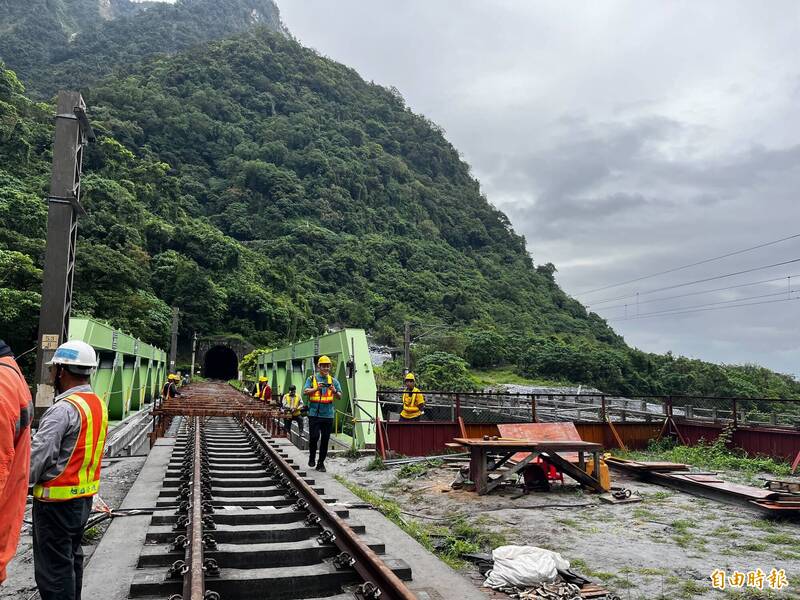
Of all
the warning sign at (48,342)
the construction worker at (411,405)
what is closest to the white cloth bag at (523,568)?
the warning sign at (48,342)

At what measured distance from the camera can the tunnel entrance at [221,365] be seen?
68.0 metres

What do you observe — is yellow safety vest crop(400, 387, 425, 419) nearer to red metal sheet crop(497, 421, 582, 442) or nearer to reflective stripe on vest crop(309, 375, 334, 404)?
red metal sheet crop(497, 421, 582, 442)

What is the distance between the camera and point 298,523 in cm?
529

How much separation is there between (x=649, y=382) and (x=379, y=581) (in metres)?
55.7

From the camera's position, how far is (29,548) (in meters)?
4.73

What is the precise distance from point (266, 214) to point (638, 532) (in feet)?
285

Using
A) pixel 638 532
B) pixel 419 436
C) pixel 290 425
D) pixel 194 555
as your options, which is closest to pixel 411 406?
pixel 419 436

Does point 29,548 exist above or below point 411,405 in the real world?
below

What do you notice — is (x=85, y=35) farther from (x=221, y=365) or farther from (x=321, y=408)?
(x=321, y=408)

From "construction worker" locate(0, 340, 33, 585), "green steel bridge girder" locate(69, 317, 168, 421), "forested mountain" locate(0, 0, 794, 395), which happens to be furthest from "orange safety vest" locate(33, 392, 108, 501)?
"forested mountain" locate(0, 0, 794, 395)

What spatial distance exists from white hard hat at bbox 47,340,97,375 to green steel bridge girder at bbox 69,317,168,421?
8.70m

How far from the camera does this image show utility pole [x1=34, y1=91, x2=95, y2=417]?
8805 millimetres

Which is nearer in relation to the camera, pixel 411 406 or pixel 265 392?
pixel 411 406

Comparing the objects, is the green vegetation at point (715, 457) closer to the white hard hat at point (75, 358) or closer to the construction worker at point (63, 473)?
the construction worker at point (63, 473)
